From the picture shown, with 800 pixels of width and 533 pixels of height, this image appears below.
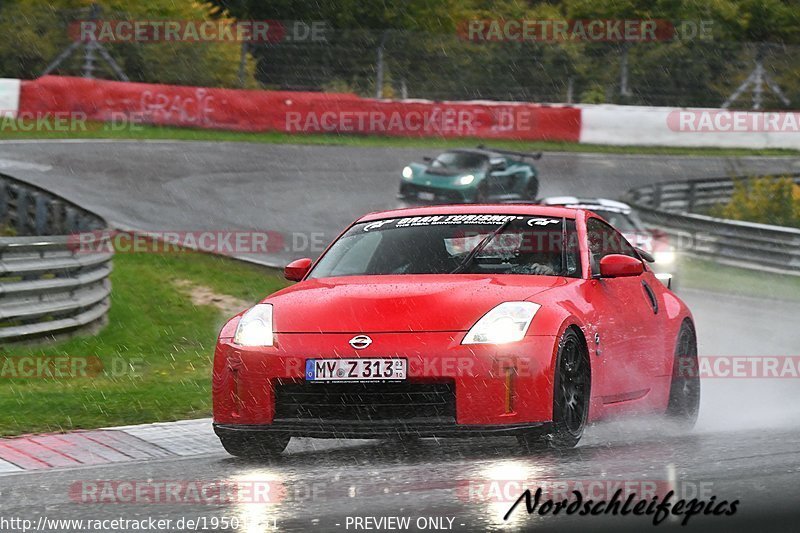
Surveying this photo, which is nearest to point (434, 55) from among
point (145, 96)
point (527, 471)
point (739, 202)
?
point (145, 96)

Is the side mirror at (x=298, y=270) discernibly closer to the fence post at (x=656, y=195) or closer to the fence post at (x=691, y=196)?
the fence post at (x=656, y=195)

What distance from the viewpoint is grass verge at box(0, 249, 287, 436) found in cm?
953

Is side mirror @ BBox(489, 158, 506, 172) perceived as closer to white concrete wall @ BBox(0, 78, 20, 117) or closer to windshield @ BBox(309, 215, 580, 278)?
white concrete wall @ BBox(0, 78, 20, 117)

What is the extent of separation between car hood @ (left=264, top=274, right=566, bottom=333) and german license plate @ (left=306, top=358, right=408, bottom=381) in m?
0.17

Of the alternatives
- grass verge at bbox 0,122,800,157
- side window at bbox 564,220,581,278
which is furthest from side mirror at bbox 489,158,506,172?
side window at bbox 564,220,581,278

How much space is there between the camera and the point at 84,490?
21.2 ft

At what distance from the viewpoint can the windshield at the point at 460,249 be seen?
7.99m

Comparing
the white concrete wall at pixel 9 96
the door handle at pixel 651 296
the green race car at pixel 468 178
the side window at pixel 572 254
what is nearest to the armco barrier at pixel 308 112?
the white concrete wall at pixel 9 96

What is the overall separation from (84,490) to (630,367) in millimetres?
3198

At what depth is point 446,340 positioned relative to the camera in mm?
6988

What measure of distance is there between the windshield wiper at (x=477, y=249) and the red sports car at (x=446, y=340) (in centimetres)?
1

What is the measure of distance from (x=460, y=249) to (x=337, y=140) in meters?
26.7

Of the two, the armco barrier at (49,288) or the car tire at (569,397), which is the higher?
the car tire at (569,397)

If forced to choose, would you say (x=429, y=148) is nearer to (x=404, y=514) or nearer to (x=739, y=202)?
(x=739, y=202)
